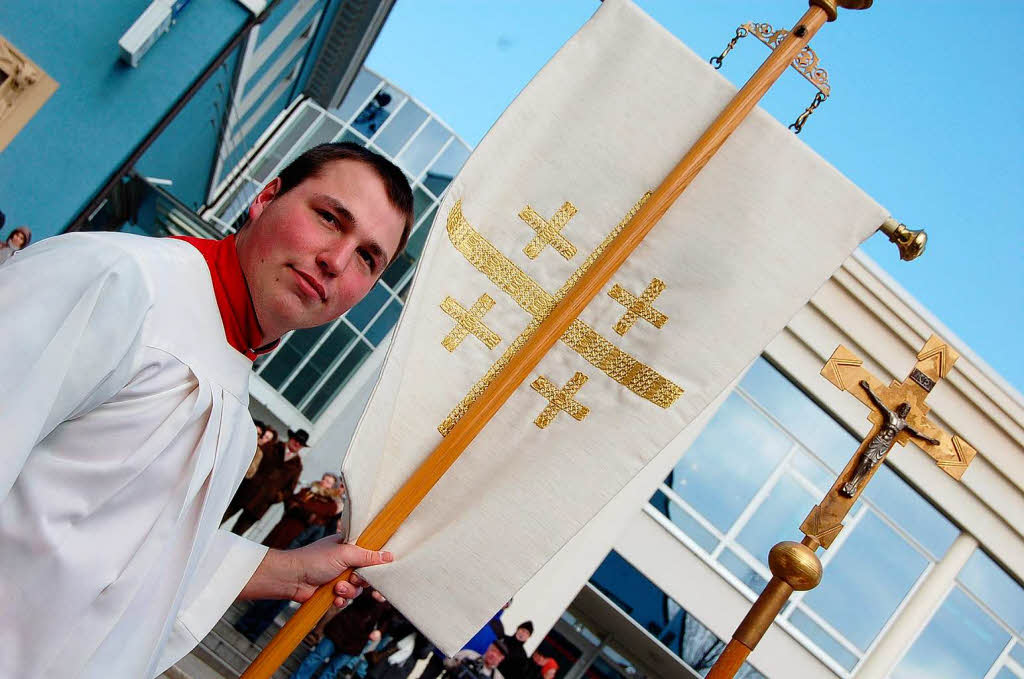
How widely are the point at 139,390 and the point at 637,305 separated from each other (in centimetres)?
167

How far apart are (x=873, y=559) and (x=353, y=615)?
31.1ft

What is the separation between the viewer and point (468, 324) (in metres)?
2.87

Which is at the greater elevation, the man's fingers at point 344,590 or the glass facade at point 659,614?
the glass facade at point 659,614

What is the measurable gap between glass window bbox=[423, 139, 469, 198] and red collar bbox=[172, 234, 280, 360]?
2081 centimetres

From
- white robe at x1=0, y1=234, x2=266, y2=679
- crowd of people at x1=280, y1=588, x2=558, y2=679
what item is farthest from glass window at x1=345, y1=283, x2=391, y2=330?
white robe at x1=0, y1=234, x2=266, y2=679

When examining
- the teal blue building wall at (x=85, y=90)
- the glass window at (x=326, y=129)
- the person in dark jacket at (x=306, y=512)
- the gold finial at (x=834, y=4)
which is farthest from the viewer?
the glass window at (x=326, y=129)

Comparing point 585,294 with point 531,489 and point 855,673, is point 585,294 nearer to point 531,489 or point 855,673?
point 531,489

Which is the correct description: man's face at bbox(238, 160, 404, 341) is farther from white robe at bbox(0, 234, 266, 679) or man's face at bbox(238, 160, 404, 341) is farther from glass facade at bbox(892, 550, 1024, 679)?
glass facade at bbox(892, 550, 1024, 679)

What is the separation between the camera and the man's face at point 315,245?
212 centimetres

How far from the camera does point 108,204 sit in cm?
1455

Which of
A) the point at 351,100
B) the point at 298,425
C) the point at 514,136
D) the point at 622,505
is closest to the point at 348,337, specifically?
the point at 298,425

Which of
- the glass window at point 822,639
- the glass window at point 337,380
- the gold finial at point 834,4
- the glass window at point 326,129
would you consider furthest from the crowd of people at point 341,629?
the glass window at point 326,129

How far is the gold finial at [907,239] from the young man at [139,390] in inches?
71.0

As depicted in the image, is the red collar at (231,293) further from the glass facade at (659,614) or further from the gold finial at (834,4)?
the glass facade at (659,614)
